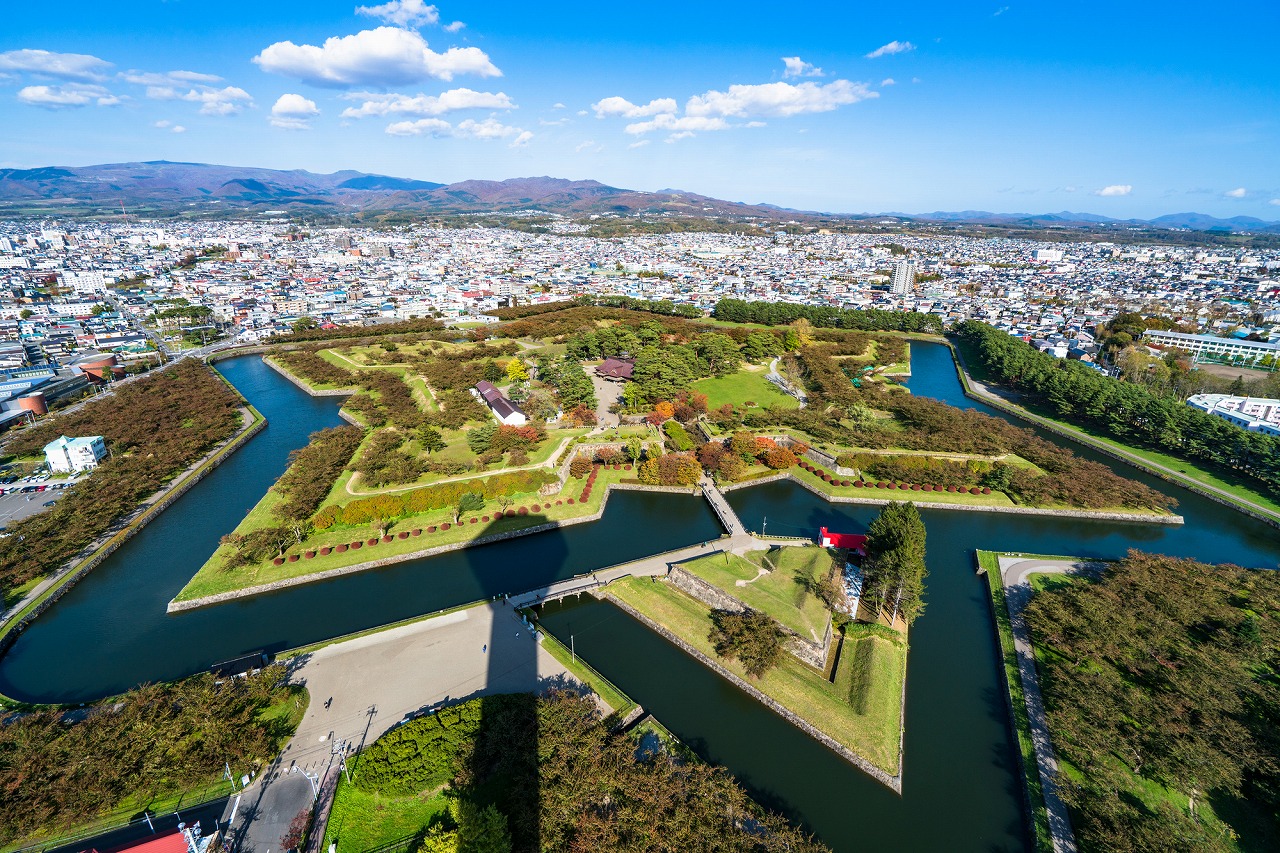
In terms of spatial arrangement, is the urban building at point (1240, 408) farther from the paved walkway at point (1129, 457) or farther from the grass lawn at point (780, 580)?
Answer: the grass lawn at point (780, 580)

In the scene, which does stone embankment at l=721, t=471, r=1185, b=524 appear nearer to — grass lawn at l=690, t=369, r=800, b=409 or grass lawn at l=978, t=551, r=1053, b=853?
grass lawn at l=978, t=551, r=1053, b=853

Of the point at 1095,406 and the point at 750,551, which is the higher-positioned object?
the point at 1095,406

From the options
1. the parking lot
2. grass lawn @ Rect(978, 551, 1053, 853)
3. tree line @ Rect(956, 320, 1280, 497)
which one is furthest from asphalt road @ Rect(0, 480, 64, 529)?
tree line @ Rect(956, 320, 1280, 497)

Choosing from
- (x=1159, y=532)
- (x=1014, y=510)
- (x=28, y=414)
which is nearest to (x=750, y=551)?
(x=1014, y=510)

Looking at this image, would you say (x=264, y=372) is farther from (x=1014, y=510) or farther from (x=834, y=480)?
(x=1014, y=510)

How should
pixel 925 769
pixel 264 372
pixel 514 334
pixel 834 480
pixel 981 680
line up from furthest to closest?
pixel 514 334 → pixel 264 372 → pixel 834 480 → pixel 981 680 → pixel 925 769
